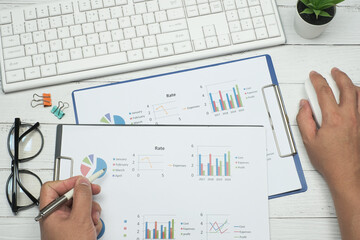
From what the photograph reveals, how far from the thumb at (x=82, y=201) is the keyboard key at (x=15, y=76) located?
Result: 0.27m

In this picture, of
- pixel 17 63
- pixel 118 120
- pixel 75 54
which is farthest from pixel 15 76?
pixel 118 120

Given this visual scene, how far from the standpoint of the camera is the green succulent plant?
74 cm

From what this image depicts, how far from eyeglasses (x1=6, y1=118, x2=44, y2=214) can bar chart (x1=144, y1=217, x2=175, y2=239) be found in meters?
0.23

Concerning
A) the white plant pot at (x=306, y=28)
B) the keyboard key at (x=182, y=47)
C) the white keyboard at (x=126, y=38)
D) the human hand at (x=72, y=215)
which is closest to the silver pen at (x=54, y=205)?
the human hand at (x=72, y=215)

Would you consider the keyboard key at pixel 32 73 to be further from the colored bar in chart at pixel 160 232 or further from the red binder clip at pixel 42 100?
the colored bar in chart at pixel 160 232

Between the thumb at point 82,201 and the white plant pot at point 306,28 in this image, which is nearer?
the thumb at point 82,201

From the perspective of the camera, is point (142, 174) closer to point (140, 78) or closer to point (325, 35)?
point (140, 78)

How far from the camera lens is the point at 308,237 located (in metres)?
0.75

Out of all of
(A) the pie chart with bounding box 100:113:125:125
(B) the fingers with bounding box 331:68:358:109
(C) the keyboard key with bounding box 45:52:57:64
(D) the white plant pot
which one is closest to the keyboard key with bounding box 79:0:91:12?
(C) the keyboard key with bounding box 45:52:57:64

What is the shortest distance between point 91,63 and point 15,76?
6.3 inches

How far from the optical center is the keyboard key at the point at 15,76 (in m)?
0.79

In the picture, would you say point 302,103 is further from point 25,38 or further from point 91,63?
point 25,38

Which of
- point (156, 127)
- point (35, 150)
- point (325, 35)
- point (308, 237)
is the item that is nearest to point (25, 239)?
point (35, 150)

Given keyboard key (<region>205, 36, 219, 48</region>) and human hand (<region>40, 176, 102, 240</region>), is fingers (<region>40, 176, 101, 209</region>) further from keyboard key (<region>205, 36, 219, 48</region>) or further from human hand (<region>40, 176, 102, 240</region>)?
keyboard key (<region>205, 36, 219, 48</region>)
